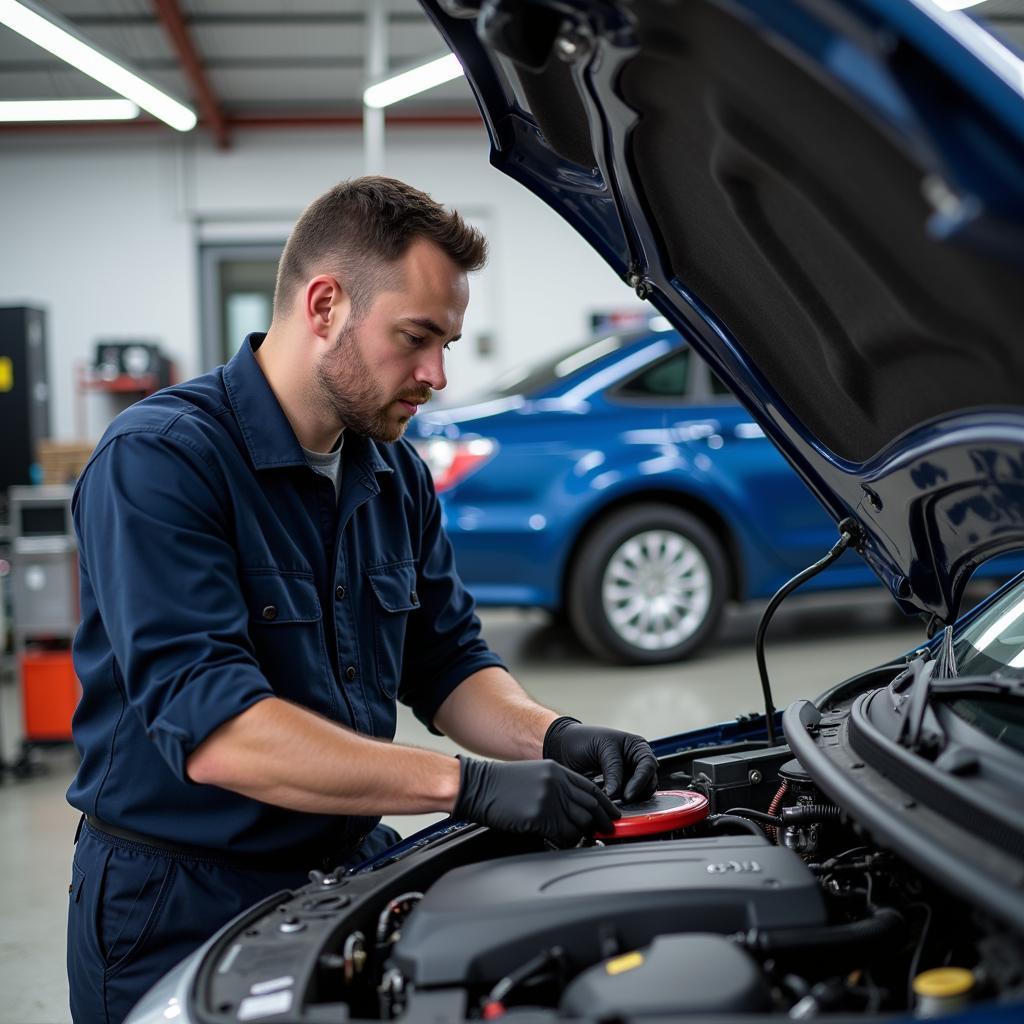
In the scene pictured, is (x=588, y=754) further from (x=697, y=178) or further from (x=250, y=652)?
(x=697, y=178)

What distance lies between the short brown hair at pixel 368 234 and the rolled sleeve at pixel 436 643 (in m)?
0.44

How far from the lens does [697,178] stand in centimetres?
127

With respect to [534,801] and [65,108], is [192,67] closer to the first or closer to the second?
[65,108]

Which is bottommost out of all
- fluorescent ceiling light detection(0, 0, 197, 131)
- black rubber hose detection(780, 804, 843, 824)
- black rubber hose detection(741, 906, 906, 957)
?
black rubber hose detection(741, 906, 906, 957)

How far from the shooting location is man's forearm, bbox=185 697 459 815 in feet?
4.10

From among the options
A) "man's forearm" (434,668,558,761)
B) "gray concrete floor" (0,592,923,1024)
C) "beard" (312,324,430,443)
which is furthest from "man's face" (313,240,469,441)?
"gray concrete floor" (0,592,923,1024)

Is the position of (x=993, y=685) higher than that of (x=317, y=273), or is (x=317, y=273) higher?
(x=317, y=273)

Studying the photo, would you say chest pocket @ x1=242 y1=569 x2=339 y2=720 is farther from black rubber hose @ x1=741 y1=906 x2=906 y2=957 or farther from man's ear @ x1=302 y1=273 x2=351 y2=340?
black rubber hose @ x1=741 y1=906 x2=906 y2=957

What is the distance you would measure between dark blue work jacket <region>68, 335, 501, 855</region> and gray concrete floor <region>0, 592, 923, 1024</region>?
4.13 ft

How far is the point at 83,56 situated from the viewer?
598cm

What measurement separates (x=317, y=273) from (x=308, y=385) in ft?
0.52

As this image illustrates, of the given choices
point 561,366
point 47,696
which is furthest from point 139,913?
point 561,366

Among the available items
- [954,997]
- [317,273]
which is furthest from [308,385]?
[954,997]

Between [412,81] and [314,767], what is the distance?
6493mm
